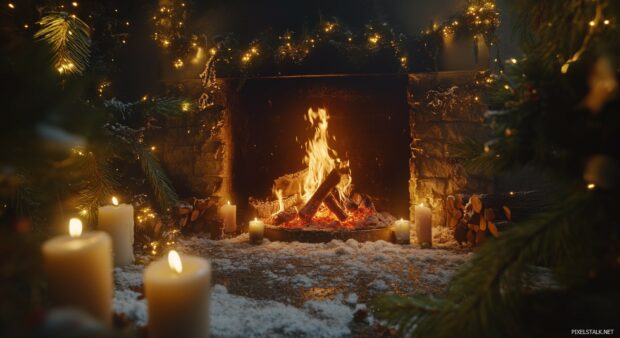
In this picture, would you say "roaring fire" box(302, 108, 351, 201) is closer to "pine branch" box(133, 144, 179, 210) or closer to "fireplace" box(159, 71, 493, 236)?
"fireplace" box(159, 71, 493, 236)

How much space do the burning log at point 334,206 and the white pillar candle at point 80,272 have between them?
131 inches

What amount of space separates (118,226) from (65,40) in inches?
43.0

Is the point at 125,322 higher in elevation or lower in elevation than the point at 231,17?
lower

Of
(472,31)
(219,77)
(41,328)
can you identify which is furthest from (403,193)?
(41,328)

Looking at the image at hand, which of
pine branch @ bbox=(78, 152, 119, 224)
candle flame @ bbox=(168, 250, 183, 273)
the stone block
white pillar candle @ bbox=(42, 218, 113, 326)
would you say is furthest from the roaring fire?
white pillar candle @ bbox=(42, 218, 113, 326)

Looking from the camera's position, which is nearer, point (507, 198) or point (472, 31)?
point (507, 198)

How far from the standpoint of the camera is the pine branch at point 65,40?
7.44 ft

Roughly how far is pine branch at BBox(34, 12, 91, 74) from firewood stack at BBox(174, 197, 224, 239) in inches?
90.0

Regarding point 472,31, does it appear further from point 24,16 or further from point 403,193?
point 24,16

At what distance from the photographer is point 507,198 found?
364 cm

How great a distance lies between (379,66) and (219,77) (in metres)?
1.83

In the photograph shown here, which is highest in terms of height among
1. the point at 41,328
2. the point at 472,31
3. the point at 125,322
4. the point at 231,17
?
the point at 231,17

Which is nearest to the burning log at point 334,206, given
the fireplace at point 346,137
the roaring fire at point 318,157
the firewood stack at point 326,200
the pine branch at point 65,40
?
the firewood stack at point 326,200

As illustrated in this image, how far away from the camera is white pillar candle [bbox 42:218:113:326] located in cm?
93
